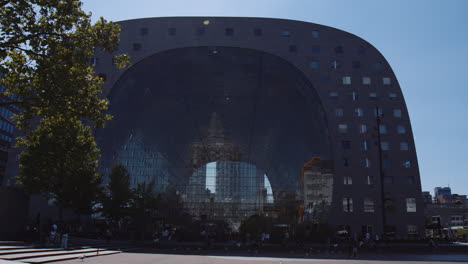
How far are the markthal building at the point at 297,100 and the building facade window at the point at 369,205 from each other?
0.40 feet

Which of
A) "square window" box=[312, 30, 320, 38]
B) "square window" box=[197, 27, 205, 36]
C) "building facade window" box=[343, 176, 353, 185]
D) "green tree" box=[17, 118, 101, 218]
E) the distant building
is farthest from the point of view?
the distant building

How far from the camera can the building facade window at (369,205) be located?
44.5m

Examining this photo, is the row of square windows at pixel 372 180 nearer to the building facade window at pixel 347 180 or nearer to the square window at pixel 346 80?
the building facade window at pixel 347 180

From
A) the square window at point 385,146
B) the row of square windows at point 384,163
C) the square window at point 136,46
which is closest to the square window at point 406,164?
the row of square windows at point 384,163

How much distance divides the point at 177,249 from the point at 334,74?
31.1 meters

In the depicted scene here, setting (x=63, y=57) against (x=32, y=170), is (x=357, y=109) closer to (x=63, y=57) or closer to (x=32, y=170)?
(x=32, y=170)

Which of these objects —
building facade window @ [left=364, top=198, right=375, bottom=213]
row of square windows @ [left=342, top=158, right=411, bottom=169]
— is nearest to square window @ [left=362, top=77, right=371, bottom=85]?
row of square windows @ [left=342, top=158, right=411, bottom=169]

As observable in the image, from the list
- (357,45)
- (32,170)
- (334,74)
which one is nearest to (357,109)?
(334,74)

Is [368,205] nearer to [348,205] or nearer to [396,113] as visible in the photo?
[348,205]

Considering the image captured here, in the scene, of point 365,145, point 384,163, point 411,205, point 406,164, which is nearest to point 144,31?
point 365,145

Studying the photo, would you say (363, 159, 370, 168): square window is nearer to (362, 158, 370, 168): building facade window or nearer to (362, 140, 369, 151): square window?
(362, 158, 370, 168): building facade window

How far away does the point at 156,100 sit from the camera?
54094mm

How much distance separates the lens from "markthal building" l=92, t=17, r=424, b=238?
149ft

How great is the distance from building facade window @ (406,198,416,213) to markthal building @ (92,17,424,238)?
122 millimetres
